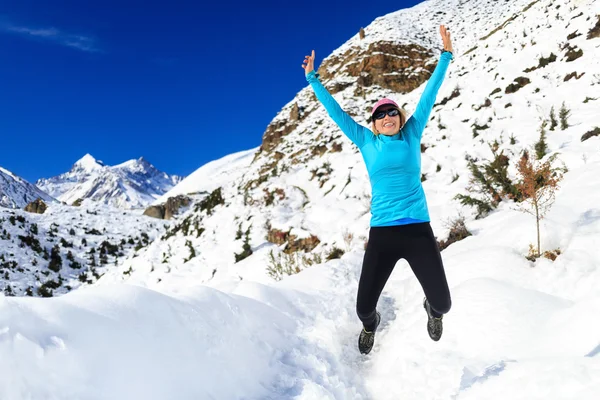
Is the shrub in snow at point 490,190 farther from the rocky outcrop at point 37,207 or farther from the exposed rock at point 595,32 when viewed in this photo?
the rocky outcrop at point 37,207

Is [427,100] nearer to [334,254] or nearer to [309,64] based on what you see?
[309,64]

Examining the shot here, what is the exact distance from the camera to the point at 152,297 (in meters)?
2.37

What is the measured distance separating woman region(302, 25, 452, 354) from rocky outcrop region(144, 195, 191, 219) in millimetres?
29895

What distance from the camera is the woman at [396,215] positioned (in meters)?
2.44

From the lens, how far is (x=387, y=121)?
103 inches

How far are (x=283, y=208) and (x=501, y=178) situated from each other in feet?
21.4

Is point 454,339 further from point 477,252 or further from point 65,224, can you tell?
point 65,224

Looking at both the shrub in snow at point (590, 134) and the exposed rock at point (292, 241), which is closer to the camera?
the shrub in snow at point (590, 134)

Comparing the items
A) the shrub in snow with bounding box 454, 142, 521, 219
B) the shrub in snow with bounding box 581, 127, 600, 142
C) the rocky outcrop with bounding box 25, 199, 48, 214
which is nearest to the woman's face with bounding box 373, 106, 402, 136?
the shrub in snow with bounding box 454, 142, 521, 219

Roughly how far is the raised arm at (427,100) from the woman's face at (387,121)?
12 cm

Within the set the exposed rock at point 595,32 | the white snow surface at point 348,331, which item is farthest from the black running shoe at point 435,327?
the exposed rock at point 595,32

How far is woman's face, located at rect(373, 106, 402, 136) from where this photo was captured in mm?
2617

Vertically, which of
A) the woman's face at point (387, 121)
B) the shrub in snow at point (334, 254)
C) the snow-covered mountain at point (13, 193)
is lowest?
the shrub in snow at point (334, 254)

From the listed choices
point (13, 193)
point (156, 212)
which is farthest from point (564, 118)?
point (13, 193)
